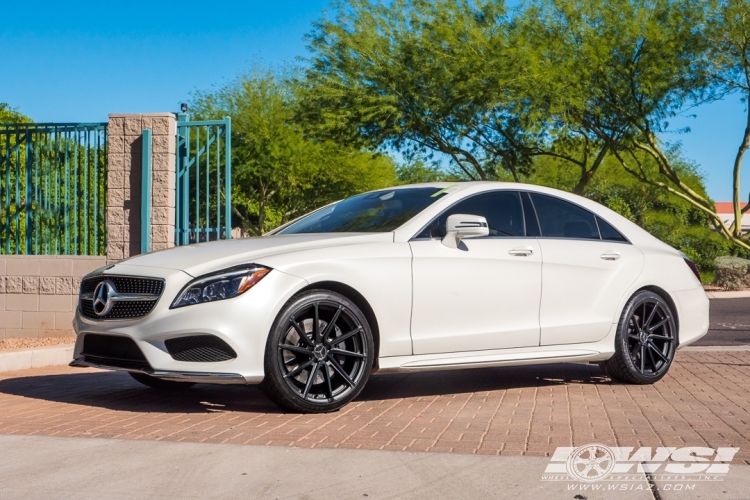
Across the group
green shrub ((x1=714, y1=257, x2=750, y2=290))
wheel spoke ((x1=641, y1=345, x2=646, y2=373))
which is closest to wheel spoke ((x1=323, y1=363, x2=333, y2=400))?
wheel spoke ((x1=641, y1=345, x2=646, y2=373))

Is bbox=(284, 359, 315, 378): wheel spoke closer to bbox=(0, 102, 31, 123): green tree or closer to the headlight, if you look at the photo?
the headlight

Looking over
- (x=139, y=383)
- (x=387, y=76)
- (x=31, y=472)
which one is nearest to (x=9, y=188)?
(x=139, y=383)

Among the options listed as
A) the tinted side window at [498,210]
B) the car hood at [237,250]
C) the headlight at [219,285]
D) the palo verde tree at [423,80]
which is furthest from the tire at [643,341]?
the palo verde tree at [423,80]

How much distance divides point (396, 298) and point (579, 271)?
184 cm

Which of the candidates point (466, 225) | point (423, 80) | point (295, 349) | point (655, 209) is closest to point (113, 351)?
point (295, 349)

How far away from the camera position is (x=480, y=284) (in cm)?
723

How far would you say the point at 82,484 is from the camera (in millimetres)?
4562

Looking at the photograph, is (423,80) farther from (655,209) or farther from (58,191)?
(655,209)

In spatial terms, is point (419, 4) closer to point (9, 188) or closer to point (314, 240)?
point (9, 188)

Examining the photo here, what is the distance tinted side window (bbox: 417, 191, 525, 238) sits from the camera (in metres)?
7.57

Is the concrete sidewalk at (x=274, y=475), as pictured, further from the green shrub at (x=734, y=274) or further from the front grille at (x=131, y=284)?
the green shrub at (x=734, y=274)

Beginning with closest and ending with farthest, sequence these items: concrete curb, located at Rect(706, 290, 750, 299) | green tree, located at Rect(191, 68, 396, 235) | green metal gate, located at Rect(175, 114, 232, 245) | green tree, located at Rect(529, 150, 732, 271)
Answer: green metal gate, located at Rect(175, 114, 232, 245), concrete curb, located at Rect(706, 290, 750, 299), green tree, located at Rect(191, 68, 396, 235), green tree, located at Rect(529, 150, 732, 271)

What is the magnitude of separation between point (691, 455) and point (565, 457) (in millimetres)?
674

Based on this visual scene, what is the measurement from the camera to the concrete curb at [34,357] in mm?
9541
